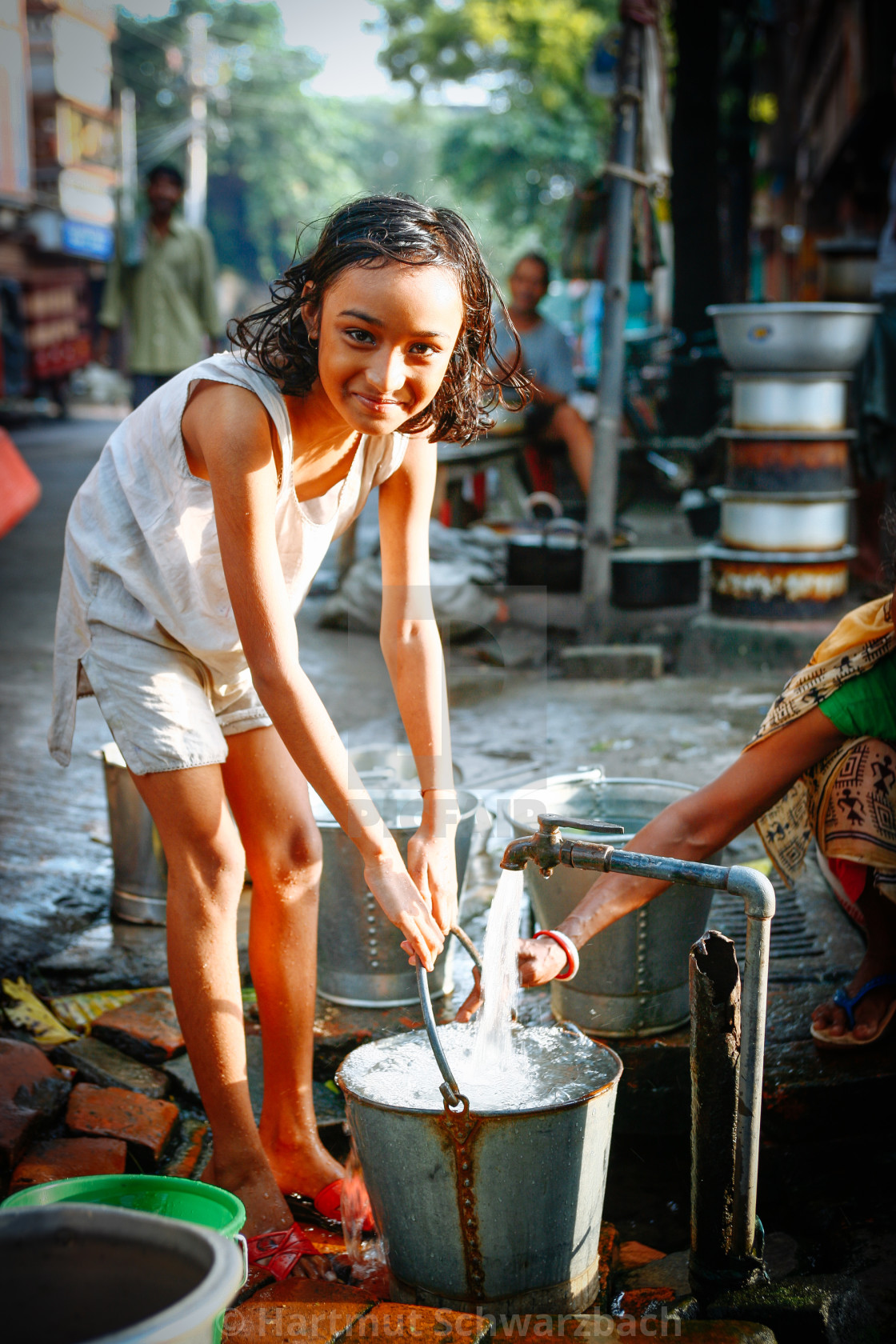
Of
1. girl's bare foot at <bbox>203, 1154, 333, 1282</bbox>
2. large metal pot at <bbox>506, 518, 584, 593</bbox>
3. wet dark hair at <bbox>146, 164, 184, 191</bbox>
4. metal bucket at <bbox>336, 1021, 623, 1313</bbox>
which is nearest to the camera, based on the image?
metal bucket at <bbox>336, 1021, 623, 1313</bbox>

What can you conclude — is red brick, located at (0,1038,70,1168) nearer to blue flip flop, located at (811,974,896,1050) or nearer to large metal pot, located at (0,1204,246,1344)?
large metal pot, located at (0,1204,246,1344)

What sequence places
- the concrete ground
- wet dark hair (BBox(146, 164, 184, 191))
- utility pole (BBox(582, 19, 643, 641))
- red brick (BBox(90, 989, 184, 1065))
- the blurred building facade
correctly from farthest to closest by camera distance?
the blurred building facade, wet dark hair (BBox(146, 164, 184, 191)), utility pole (BBox(582, 19, 643, 641)), red brick (BBox(90, 989, 184, 1065)), the concrete ground

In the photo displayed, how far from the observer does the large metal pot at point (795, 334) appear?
5234 millimetres

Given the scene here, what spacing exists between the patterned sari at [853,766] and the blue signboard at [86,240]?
23.0 m

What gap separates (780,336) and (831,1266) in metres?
4.23

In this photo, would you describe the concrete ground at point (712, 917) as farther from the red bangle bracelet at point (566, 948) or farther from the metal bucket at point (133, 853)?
the red bangle bracelet at point (566, 948)

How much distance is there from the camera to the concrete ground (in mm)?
2391

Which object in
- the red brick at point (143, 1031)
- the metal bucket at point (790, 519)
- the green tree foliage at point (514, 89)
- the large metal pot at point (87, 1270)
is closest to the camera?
the large metal pot at point (87, 1270)

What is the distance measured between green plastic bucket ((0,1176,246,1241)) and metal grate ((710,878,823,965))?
5.16 feet

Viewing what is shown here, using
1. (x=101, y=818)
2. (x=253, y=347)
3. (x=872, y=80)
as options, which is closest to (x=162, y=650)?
(x=253, y=347)

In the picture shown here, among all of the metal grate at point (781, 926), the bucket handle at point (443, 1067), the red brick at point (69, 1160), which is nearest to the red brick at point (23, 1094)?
the red brick at point (69, 1160)

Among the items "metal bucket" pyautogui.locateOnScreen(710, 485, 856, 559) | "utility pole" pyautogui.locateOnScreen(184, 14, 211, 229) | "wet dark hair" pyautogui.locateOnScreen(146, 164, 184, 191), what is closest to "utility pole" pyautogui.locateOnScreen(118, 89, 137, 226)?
"utility pole" pyautogui.locateOnScreen(184, 14, 211, 229)

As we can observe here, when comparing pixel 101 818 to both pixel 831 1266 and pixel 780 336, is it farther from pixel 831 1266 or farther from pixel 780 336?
pixel 780 336

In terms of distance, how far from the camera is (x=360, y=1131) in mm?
1839
